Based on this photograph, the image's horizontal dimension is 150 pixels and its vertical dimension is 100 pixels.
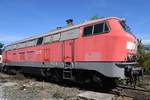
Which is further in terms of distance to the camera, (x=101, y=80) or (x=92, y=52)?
(x=92, y=52)

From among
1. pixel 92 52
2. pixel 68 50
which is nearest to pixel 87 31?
pixel 92 52

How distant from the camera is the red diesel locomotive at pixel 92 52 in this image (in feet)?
22.2

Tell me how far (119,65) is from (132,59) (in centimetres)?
109

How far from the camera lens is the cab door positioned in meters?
8.43

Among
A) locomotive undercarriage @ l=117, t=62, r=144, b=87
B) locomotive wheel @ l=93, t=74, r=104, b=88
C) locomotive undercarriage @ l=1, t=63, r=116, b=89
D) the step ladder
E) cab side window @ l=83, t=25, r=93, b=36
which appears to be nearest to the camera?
locomotive undercarriage @ l=117, t=62, r=144, b=87

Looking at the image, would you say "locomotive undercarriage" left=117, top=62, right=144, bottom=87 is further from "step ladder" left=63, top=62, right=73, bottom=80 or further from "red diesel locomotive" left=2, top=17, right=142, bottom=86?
"step ladder" left=63, top=62, right=73, bottom=80

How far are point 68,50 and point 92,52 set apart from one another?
1771 mm

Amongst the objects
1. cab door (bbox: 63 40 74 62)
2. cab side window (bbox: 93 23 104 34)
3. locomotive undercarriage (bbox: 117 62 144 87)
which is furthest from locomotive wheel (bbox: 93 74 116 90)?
cab side window (bbox: 93 23 104 34)

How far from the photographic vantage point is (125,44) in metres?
7.02

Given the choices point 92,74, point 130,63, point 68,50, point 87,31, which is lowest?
point 92,74

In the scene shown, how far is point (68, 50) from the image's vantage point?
8.62m

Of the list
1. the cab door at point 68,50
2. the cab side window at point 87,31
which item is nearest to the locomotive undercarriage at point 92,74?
the cab door at point 68,50

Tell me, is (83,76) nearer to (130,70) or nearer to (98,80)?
(98,80)

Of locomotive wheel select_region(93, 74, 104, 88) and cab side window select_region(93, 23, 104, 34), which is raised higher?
cab side window select_region(93, 23, 104, 34)
